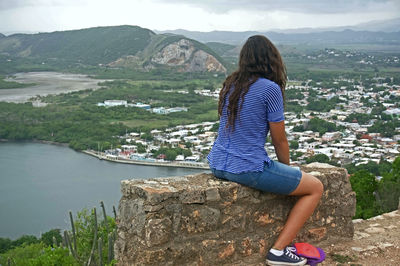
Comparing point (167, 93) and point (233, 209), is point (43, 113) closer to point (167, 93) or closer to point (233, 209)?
point (167, 93)

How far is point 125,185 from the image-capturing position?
2908 millimetres

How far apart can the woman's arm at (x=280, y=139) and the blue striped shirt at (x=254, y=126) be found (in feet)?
0.11

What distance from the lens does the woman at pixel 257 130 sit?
9.52 feet

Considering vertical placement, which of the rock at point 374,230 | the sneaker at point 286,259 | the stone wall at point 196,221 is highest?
the stone wall at point 196,221

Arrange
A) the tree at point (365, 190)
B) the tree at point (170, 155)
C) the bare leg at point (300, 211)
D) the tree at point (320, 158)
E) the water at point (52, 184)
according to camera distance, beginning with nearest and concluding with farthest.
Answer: the bare leg at point (300, 211) → the tree at point (365, 190) → the water at point (52, 184) → the tree at point (320, 158) → the tree at point (170, 155)

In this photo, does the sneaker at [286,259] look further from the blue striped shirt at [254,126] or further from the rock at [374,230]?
the rock at [374,230]

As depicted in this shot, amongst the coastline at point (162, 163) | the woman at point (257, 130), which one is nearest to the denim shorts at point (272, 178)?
the woman at point (257, 130)

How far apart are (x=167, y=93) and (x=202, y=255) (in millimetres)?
56431

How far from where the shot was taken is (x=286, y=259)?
9.91ft

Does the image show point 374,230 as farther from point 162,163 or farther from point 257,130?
point 162,163

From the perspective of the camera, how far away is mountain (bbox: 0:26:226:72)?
84.8 meters

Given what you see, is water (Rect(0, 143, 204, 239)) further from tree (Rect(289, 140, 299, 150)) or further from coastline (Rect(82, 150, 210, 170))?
tree (Rect(289, 140, 299, 150))

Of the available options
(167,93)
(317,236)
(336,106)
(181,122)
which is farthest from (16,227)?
(167,93)

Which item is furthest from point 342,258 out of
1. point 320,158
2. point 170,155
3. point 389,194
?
point 170,155
